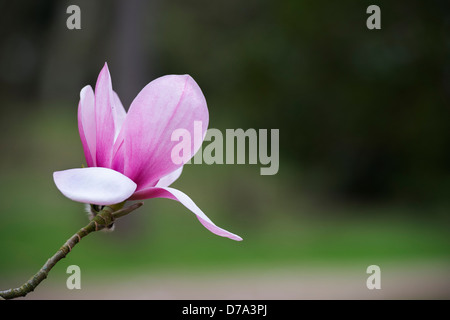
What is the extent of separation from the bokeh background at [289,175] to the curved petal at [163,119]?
3905 millimetres

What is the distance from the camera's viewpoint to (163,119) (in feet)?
1.54

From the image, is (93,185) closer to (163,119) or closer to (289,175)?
(163,119)

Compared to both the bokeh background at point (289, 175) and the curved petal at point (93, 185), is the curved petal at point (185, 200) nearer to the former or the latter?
the curved petal at point (93, 185)

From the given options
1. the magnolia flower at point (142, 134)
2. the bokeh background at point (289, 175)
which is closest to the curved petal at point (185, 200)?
the magnolia flower at point (142, 134)

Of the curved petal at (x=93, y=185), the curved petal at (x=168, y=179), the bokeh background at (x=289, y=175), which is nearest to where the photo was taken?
the curved petal at (x=93, y=185)

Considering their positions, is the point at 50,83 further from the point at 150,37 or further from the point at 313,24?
the point at 313,24

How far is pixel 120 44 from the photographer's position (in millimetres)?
5762

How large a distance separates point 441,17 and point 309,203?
269cm

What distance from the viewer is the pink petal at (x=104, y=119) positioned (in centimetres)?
48

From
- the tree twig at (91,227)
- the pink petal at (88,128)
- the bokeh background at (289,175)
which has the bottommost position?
the tree twig at (91,227)

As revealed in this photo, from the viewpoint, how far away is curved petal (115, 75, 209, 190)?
0.47m

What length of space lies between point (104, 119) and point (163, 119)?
53 mm

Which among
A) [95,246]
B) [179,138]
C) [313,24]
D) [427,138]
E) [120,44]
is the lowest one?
[179,138]

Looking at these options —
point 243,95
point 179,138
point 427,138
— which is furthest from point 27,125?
point 179,138
